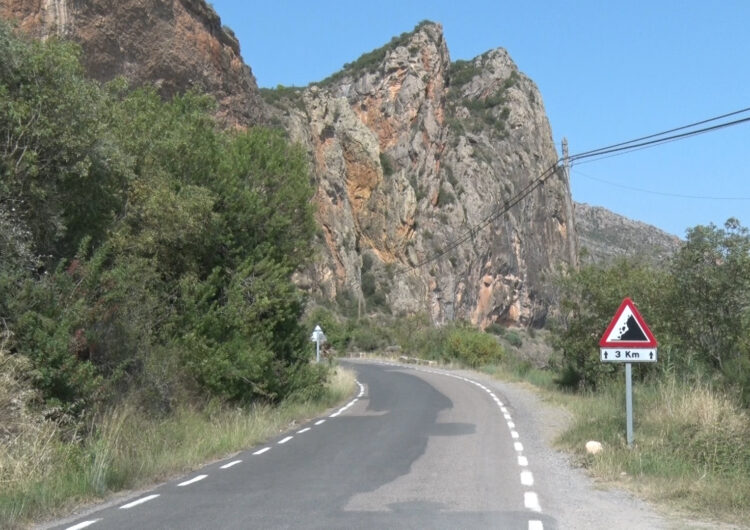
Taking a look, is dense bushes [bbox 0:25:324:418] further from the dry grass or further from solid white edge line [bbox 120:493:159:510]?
the dry grass

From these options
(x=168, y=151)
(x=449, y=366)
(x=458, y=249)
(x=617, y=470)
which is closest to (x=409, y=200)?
(x=458, y=249)

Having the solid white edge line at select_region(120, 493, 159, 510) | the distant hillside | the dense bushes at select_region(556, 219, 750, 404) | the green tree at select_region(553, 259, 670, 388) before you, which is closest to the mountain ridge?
the distant hillside

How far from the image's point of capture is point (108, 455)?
10578 mm

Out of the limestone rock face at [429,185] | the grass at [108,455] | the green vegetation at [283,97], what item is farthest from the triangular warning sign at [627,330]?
the green vegetation at [283,97]

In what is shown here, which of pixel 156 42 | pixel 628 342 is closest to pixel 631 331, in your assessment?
pixel 628 342

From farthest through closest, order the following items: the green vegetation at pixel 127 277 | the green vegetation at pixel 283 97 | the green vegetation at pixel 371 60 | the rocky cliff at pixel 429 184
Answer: the green vegetation at pixel 371 60 < the rocky cliff at pixel 429 184 < the green vegetation at pixel 283 97 < the green vegetation at pixel 127 277

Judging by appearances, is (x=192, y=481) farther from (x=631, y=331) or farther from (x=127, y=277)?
(x=631, y=331)

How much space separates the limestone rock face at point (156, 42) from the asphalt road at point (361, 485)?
15.1 meters

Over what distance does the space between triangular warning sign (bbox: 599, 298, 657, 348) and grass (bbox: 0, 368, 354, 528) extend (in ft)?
22.4

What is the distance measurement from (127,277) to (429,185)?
78720 millimetres

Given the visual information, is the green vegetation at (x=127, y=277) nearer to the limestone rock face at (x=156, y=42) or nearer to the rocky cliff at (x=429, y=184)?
the limestone rock face at (x=156, y=42)

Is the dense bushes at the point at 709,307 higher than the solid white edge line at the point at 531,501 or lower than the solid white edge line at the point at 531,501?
higher

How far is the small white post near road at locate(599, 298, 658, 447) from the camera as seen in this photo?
1183 centimetres

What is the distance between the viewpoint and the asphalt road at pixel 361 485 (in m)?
7.93
